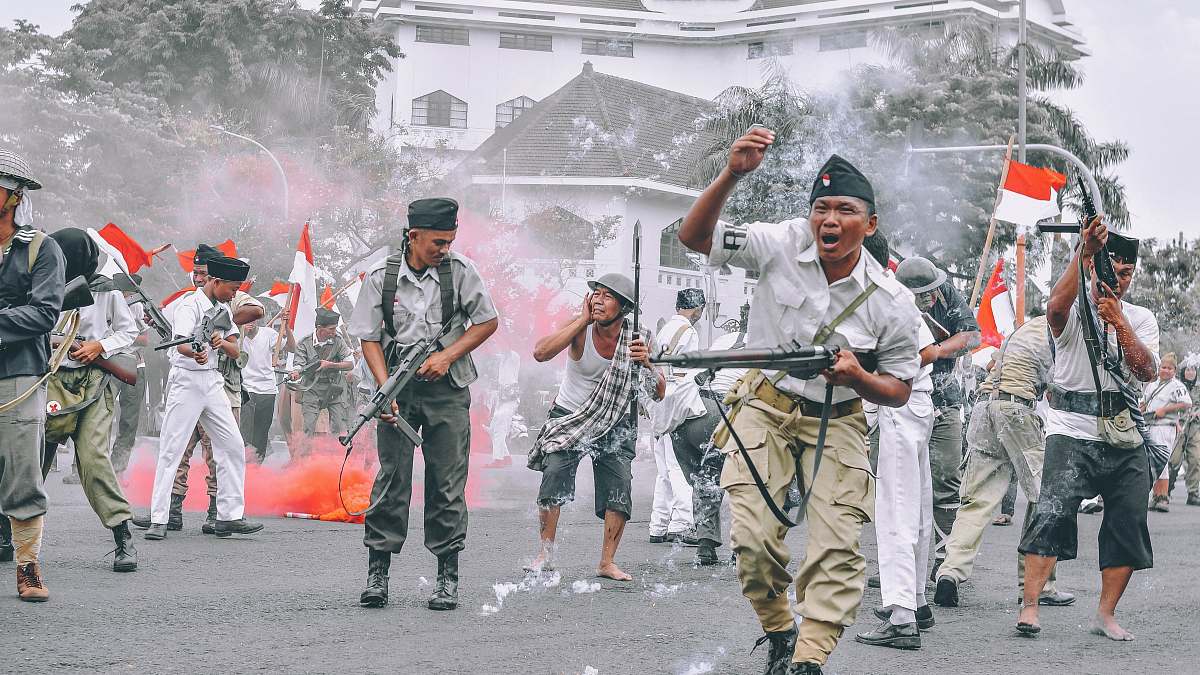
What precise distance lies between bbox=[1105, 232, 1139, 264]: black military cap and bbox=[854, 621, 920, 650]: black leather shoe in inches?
78.3

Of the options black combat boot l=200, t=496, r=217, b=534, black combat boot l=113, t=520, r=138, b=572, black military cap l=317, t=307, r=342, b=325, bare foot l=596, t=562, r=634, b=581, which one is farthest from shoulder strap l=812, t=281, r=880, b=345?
black military cap l=317, t=307, r=342, b=325

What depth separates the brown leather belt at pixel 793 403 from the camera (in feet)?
16.5

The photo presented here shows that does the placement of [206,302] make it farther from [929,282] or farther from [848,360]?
[848,360]

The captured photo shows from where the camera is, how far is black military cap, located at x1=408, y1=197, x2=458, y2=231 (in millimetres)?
6625

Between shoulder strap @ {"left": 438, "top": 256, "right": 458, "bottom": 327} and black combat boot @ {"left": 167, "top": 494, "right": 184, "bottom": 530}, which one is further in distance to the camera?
black combat boot @ {"left": 167, "top": 494, "right": 184, "bottom": 530}

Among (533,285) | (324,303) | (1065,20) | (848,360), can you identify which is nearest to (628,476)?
(848,360)

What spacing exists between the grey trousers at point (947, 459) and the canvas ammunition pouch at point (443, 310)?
9.00 ft

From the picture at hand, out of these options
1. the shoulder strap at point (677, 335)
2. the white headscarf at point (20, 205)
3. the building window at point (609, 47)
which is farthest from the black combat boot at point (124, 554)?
the building window at point (609, 47)

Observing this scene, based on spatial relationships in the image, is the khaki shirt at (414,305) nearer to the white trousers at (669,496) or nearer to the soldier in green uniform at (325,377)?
the white trousers at (669,496)

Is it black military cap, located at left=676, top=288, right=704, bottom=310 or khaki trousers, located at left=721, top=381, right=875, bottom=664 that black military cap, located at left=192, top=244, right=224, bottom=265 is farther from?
khaki trousers, located at left=721, top=381, right=875, bottom=664

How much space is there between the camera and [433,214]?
663cm

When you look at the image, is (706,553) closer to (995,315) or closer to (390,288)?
(390,288)

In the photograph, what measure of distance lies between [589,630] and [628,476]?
1958mm

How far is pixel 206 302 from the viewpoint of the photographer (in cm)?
941
